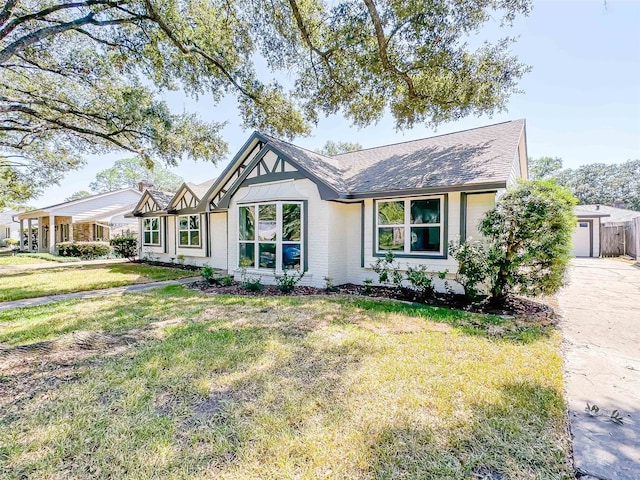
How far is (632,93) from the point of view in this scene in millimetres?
10922

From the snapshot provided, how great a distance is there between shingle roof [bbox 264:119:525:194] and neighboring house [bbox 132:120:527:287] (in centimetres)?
4

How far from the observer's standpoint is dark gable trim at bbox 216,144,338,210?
30.7 feet

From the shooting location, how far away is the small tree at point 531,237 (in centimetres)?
635

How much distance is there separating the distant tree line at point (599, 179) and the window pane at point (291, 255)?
4574 cm

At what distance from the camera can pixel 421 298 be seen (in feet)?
26.5

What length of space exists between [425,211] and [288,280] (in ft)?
15.3

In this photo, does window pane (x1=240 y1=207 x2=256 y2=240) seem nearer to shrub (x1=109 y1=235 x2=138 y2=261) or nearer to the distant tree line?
shrub (x1=109 y1=235 x2=138 y2=261)

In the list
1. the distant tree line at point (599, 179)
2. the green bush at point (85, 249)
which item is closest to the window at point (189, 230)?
the green bush at point (85, 249)

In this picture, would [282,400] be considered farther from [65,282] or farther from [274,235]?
[65,282]

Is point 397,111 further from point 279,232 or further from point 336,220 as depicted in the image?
point 279,232

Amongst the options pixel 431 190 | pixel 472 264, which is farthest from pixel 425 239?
pixel 472 264

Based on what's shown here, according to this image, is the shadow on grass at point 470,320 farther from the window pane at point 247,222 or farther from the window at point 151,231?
the window at point 151,231

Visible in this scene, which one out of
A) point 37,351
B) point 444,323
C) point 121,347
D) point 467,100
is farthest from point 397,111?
point 37,351

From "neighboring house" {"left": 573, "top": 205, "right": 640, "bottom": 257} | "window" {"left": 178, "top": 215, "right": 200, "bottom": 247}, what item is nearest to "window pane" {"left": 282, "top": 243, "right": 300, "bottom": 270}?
"window" {"left": 178, "top": 215, "right": 200, "bottom": 247}
